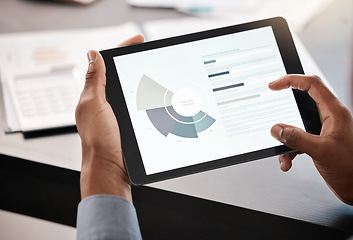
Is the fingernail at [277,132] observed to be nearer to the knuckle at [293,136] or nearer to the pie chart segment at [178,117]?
the knuckle at [293,136]

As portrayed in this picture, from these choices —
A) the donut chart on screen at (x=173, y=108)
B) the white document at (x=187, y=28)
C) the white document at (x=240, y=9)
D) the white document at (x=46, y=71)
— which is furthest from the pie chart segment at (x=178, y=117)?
the white document at (x=240, y=9)

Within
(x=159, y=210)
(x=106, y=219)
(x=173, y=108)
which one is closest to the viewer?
(x=106, y=219)

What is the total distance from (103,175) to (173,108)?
156 mm

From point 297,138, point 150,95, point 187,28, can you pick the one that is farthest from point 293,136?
point 187,28

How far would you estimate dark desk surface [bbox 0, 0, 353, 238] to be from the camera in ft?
2.45

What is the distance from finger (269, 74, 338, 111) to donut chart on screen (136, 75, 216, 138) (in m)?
0.13

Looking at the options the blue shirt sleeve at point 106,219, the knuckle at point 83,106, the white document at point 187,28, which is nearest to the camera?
the blue shirt sleeve at point 106,219

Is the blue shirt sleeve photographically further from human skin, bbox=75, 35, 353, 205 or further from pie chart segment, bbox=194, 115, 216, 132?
pie chart segment, bbox=194, 115, 216, 132

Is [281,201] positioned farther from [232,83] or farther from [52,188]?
[52,188]

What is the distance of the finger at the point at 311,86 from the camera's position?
0.74m

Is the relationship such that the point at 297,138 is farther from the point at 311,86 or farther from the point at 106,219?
the point at 106,219

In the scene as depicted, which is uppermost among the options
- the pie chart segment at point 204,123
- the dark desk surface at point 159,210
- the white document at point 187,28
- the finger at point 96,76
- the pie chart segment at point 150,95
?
the white document at point 187,28

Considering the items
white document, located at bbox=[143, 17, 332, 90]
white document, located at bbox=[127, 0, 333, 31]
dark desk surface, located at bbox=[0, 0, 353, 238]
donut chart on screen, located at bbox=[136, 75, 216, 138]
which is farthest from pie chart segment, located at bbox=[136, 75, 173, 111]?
white document, located at bbox=[127, 0, 333, 31]

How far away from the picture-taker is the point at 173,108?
730 millimetres
